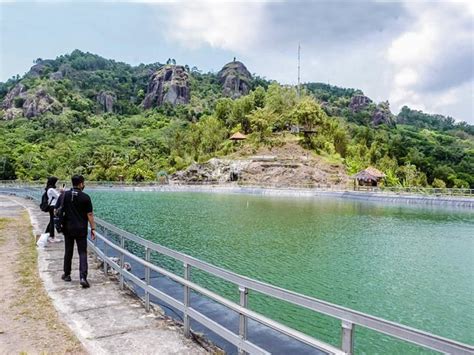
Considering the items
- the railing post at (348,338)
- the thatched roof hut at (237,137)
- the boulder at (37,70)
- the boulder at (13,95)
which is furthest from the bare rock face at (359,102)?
the railing post at (348,338)

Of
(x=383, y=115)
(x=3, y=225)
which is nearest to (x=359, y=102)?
(x=383, y=115)

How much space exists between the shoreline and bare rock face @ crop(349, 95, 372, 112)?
362 feet

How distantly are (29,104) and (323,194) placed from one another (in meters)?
108

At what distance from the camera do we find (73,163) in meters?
70.2

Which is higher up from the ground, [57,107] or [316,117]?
[57,107]

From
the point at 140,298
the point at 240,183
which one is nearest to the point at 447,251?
the point at 140,298

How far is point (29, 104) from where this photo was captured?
12194 cm

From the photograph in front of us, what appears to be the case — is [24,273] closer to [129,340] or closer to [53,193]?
[53,193]

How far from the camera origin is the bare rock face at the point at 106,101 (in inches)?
5545

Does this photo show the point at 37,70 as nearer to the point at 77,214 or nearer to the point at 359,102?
the point at 359,102

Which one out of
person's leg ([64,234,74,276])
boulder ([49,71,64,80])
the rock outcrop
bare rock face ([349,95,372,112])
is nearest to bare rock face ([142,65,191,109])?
boulder ([49,71,64,80])

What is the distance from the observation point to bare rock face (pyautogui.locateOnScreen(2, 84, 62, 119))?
120 m

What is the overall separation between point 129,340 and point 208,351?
0.98m

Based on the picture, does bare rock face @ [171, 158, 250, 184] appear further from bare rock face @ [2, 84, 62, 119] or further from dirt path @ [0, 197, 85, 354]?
bare rock face @ [2, 84, 62, 119]
